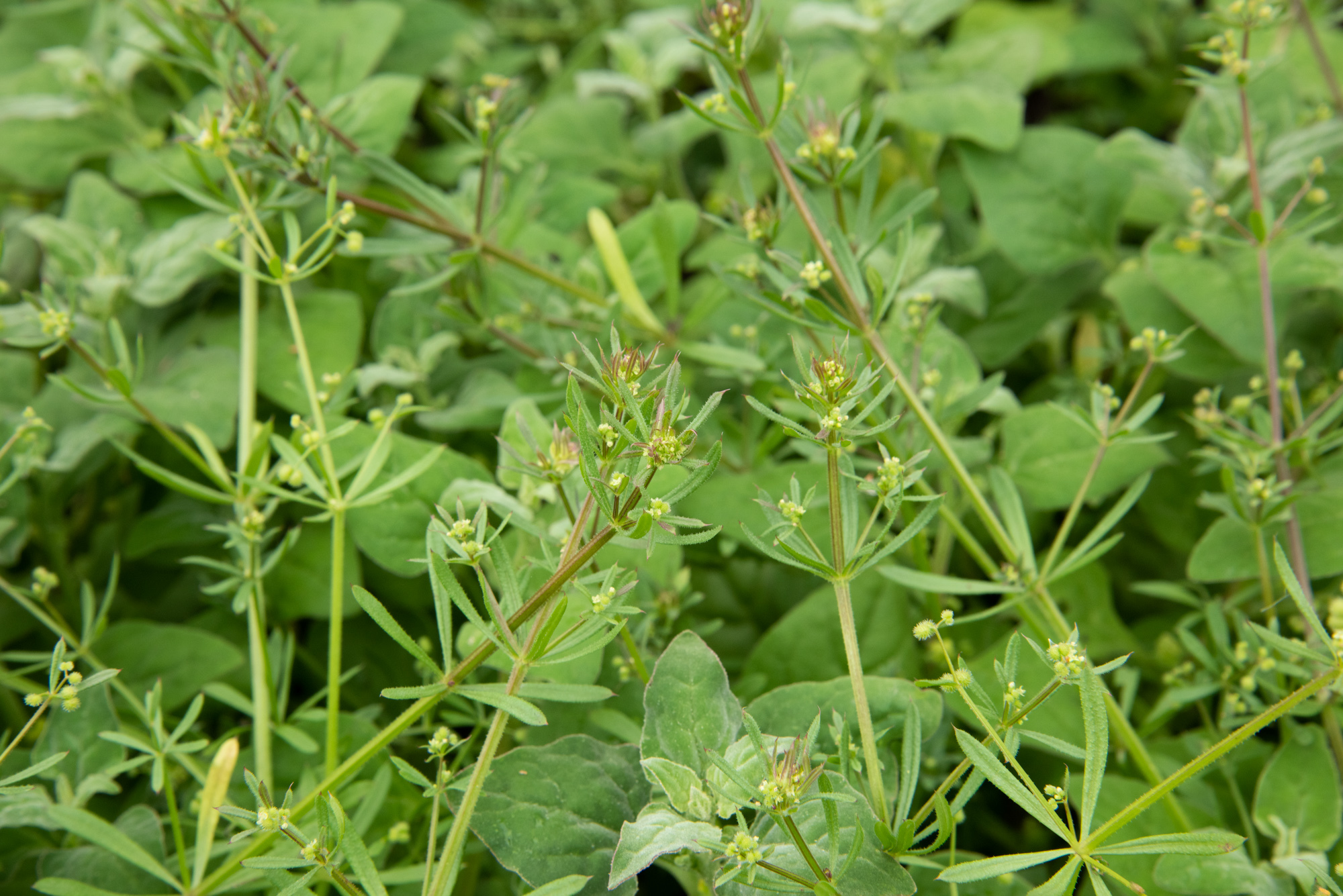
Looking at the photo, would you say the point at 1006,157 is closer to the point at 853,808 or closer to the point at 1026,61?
the point at 1026,61

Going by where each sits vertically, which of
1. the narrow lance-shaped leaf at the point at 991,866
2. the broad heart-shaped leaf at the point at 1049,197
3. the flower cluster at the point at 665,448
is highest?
the flower cluster at the point at 665,448

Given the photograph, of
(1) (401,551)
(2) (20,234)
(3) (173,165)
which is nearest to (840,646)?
(1) (401,551)

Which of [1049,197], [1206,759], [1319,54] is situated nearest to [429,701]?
[1206,759]

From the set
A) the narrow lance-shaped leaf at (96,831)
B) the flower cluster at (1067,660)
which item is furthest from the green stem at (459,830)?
the flower cluster at (1067,660)

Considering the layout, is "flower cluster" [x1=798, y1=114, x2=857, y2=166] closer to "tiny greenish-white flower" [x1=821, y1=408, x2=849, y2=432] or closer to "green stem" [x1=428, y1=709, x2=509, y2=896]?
"tiny greenish-white flower" [x1=821, y1=408, x2=849, y2=432]

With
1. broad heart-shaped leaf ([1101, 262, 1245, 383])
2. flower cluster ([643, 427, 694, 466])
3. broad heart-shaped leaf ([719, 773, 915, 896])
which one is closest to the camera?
flower cluster ([643, 427, 694, 466])

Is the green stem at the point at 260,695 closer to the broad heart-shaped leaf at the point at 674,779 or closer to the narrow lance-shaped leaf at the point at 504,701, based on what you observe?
the narrow lance-shaped leaf at the point at 504,701

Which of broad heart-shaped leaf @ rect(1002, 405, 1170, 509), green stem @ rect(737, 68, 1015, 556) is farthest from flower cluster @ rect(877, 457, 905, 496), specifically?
broad heart-shaped leaf @ rect(1002, 405, 1170, 509)
